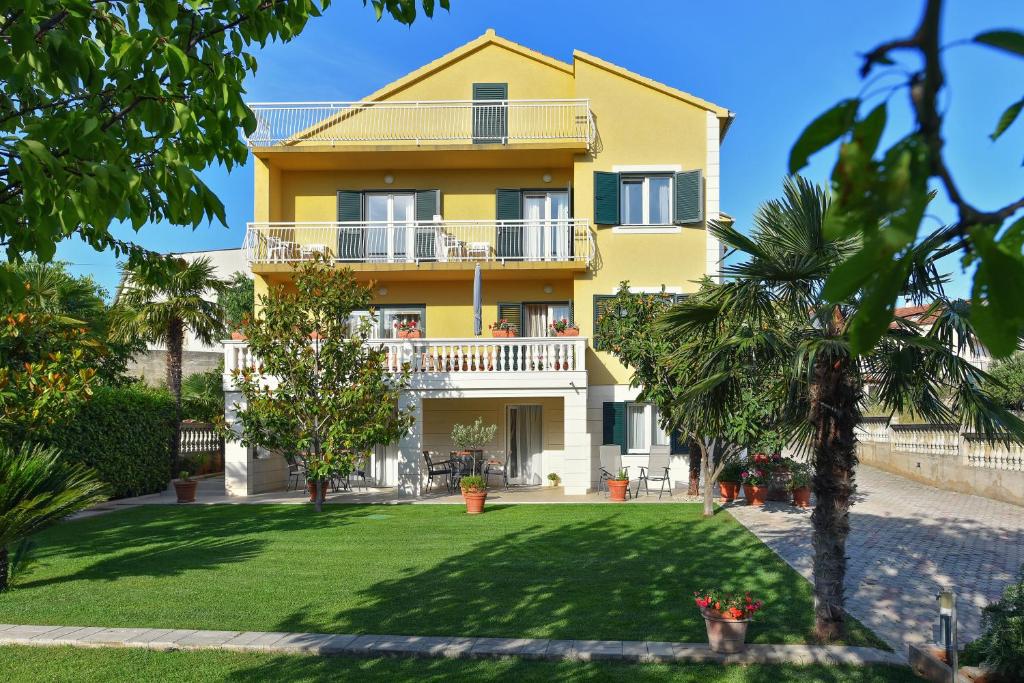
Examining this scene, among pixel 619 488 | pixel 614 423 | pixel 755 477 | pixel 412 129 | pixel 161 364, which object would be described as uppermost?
pixel 412 129

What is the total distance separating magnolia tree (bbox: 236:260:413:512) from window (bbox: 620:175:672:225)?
778 centimetres

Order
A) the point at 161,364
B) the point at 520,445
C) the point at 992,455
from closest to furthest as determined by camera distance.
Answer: the point at 992,455 → the point at 520,445 → the point at 161,364

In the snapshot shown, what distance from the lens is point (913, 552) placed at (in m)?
11.5

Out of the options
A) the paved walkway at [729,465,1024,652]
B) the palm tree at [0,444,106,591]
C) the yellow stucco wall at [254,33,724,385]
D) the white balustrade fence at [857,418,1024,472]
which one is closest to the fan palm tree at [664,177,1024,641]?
the paved walkway at [729,465,1024,652]

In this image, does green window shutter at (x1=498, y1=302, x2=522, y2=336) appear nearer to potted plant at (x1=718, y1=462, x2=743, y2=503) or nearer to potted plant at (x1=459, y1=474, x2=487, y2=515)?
potted plant at (x1=459, y1=474, x2=487, y2=515)

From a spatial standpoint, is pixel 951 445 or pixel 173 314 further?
pixel 173 314

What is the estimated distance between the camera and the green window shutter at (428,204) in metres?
20.9

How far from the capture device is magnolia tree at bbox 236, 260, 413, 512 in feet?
49.9

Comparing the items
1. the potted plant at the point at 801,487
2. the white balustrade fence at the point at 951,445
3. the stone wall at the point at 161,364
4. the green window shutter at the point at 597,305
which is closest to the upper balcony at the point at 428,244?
the green window shutter at the point at 597,305

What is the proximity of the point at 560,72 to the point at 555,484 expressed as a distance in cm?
1108

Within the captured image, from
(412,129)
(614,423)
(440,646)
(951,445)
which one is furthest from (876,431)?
(440,646)

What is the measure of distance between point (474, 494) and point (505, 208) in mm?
8941

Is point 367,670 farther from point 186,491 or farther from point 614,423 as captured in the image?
point 614,423

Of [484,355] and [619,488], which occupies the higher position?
[484,355]
